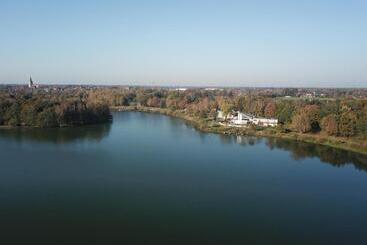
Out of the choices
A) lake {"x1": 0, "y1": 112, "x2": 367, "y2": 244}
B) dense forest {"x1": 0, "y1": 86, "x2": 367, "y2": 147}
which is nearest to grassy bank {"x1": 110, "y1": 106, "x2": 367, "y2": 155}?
dense forest {"x1": 0, "y1": 86, "x2": 367, "y2": 147}

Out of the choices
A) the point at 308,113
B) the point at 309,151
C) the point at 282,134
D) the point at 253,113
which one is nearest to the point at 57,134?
the point at 282,134

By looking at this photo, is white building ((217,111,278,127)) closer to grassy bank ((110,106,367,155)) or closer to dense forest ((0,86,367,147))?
dense forest ((0,86,367,147))

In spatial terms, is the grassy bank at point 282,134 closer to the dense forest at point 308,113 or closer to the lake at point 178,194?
the dense forest at point 308,113

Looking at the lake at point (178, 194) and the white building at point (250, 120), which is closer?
the lake at point (178, 194)

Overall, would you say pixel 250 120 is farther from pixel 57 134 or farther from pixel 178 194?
pixel 178 194

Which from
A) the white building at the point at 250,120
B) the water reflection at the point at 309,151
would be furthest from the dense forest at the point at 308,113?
the water reflection at the point at 309,151

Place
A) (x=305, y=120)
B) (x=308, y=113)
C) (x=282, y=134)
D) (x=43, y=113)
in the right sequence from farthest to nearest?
(x=43, y=113) → (x=308, y=113) → (x=282, y=134) → (x=305, y=120)

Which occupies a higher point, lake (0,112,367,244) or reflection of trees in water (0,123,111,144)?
reflection of trees in water (0,123,111,144)
